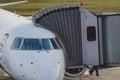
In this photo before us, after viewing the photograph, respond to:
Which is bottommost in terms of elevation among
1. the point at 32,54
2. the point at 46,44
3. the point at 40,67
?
the point at 40,67

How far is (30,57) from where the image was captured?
17.3 meters

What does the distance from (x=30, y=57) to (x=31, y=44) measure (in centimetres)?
86

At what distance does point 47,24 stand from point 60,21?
2.21ft

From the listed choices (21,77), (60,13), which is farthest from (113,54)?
(21,77)

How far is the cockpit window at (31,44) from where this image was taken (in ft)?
58.2

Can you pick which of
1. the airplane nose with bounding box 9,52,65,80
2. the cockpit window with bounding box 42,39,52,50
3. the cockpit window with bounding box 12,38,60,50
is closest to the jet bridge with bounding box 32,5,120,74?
the cockpit window with bounding box 12,38,60,50

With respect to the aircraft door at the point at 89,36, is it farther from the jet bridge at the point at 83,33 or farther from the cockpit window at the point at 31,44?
the cockpit window at the point at 31,44

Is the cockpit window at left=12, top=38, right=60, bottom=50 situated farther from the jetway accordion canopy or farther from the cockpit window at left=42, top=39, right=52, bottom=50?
the jetway accordion canopy

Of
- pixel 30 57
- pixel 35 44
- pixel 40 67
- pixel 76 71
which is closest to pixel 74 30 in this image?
pixel 76 71

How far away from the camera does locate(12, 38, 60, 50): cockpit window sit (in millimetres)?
17750

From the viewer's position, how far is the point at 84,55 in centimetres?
2022

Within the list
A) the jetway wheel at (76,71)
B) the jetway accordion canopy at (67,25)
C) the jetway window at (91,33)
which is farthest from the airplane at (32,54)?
the jetway window at (91,33)

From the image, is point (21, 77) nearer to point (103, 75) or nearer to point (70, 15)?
point (70, 15)

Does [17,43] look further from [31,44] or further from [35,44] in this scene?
[35,44]
